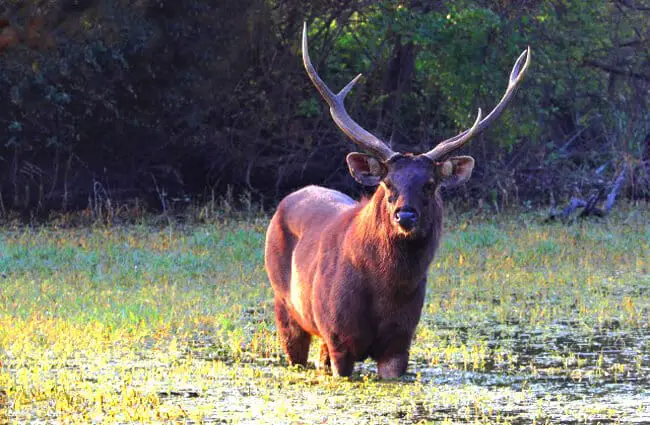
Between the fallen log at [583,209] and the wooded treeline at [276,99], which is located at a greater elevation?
the wooded treeline at [276,99]

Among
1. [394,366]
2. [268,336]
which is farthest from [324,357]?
[268,336]

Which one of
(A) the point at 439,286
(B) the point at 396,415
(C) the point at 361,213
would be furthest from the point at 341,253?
(A) the point at 439,286

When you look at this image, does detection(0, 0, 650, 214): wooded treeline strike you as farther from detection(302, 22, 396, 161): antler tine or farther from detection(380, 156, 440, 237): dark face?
detection(380, 156, 440, 237): dark face

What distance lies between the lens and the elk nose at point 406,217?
6344 millimetres

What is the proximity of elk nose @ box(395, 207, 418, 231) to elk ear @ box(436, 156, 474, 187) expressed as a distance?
46 centimetres

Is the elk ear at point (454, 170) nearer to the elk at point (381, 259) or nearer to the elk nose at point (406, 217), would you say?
the elk at point (381, 259)

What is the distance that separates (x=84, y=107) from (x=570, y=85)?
7479mm

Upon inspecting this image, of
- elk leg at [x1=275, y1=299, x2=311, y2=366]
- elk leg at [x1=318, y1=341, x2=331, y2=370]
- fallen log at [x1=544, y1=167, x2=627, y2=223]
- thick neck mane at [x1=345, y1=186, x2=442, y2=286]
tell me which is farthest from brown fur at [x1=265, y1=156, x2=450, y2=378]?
fallen log at [x1=544, y1=167, x2=627, y2=223]

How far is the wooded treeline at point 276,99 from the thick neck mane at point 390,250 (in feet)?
30.9

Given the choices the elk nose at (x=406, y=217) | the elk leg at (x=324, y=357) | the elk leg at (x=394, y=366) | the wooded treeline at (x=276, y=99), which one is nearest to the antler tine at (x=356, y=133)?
the elk nose at (x=406, y=217)

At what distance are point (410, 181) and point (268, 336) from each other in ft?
7.45

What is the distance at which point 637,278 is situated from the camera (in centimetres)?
1130

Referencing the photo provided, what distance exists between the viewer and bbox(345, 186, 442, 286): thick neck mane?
6.58 metres

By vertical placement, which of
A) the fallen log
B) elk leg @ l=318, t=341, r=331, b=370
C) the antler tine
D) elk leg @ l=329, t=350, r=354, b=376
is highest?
the antler tine
